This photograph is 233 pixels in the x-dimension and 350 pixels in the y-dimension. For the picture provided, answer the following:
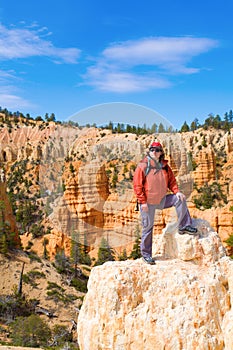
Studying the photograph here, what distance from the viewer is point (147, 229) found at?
6.21m

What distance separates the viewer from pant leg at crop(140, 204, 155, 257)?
6.11 m

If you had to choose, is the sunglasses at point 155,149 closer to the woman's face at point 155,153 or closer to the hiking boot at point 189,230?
the woman's face at point 155,153

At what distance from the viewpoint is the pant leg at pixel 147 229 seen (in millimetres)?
6113

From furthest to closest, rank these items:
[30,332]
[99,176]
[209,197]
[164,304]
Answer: [209,197] < [30,332] < [99,176] < [164,304]

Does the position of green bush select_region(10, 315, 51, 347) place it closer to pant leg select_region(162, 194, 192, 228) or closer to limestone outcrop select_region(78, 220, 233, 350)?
limestone outcrop select_region(78, 220, 233, 350)

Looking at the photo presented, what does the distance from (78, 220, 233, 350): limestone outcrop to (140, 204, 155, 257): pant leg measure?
0.21m

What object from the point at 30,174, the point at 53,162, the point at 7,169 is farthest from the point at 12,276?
the point at 7,169

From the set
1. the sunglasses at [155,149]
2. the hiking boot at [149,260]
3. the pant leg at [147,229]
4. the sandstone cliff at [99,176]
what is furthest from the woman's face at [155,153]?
the hiking boot at [149,260]

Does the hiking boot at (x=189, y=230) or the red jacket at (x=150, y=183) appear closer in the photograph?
the red jacket at (x=150, y=183)

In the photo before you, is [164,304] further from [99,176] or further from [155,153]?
[99,176]

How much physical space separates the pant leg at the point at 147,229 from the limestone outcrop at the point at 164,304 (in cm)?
21

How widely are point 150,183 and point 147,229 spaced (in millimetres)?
741

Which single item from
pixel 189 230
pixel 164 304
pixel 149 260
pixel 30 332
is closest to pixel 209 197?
pixel 30 332

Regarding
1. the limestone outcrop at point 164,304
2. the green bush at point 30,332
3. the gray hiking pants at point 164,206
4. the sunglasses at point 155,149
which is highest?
the sunglasses at point 155,149
